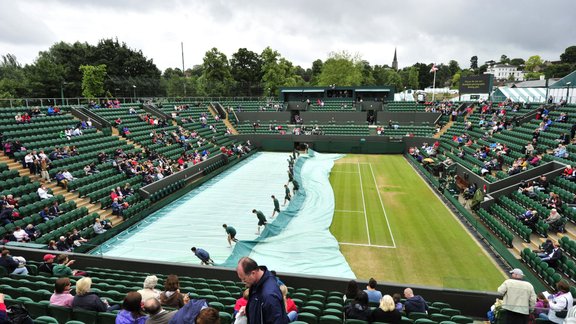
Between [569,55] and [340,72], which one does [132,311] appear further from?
[569,55]

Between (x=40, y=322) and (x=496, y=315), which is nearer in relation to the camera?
(x=40, y=322)

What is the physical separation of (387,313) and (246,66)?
74785mm

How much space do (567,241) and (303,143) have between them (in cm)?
2845

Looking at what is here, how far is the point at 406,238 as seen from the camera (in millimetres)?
15219

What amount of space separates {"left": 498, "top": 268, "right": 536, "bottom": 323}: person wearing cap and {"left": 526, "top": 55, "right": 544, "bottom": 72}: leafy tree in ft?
552

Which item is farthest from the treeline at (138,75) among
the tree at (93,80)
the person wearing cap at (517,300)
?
the person wearing cap at (517,300)

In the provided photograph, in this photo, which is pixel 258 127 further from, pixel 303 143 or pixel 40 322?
pixel 40 322

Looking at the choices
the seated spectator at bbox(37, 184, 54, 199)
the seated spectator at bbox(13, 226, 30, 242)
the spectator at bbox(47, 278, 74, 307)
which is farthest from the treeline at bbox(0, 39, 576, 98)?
the spectator at bbox(47, 278, 74, 307)

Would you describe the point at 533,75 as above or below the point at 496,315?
above

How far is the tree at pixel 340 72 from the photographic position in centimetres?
8394

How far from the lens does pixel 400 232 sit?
52.1 feet

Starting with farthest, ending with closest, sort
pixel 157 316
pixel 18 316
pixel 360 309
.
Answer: pixel 360 309
pixel 18 316
pixel 157 316

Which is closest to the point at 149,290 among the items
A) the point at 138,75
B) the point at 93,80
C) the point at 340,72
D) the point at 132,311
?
the point at 132,311

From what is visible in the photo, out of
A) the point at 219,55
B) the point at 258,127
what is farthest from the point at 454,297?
the point at 219,55
